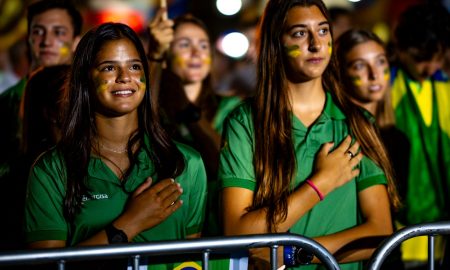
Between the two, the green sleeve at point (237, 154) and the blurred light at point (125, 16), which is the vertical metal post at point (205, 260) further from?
the blurred light at point (125, 16)

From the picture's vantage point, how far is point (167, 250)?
3.07 metres

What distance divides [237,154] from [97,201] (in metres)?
0.74

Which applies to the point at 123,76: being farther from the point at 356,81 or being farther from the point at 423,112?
the point at 423,112

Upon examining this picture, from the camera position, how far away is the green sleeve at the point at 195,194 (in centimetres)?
372

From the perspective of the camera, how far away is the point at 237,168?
12.5 feet

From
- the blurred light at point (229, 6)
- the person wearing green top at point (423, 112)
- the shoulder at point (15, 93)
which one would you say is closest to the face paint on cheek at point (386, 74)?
the person wearing green top at point (423, 112)

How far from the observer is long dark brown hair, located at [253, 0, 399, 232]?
12.4 ft

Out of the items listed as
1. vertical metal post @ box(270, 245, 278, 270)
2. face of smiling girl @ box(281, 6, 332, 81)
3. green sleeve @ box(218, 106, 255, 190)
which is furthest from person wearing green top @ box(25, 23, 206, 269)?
face of smiling girl @ box(281, 6, 332, 81)

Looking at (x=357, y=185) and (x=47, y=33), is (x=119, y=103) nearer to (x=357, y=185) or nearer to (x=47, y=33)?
(x=357, y=185)

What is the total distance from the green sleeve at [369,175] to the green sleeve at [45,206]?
4.86 ft

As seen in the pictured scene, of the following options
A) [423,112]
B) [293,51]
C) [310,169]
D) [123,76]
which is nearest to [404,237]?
[310,169]

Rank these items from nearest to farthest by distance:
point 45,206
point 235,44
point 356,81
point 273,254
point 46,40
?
point 273,254 < point 45,206 < point 356,81 < point 46,40 < point 235,44

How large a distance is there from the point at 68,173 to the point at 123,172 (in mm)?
270

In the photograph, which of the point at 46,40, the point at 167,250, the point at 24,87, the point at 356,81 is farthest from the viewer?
the point at 46,40
